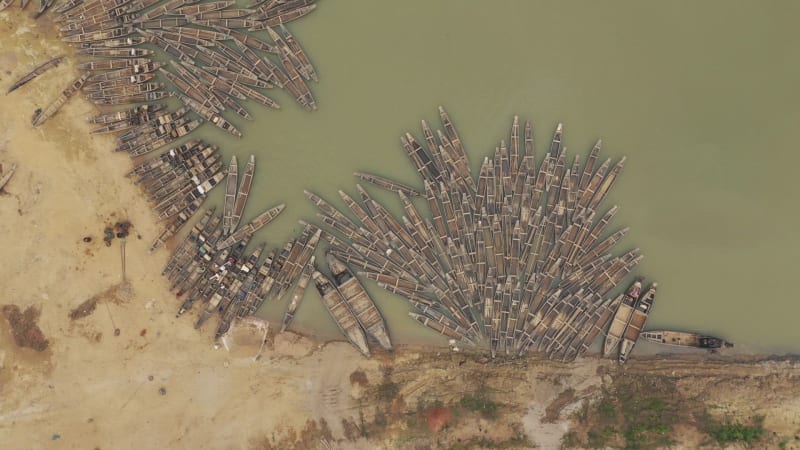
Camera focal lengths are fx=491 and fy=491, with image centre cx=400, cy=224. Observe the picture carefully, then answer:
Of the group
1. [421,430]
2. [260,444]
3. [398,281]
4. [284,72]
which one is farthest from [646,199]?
[260,444]

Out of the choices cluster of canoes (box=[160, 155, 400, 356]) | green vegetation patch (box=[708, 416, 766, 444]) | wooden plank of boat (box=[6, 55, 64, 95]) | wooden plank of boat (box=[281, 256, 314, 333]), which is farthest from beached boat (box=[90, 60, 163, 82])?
green vegetation patch (box=[708, 416, 766, 444])

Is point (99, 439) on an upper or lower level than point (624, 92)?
lower

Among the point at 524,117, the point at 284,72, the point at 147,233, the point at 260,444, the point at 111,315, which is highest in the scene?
the point at 284,72

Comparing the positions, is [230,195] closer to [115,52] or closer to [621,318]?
[115,52]

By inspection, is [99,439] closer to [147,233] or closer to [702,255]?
[147,233]

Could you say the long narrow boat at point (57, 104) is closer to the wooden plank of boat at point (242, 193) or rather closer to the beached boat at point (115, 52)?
the beached boat at point (115, 52)

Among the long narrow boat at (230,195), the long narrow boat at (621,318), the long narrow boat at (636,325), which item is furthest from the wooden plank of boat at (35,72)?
the long narrow boat at (636,325)
